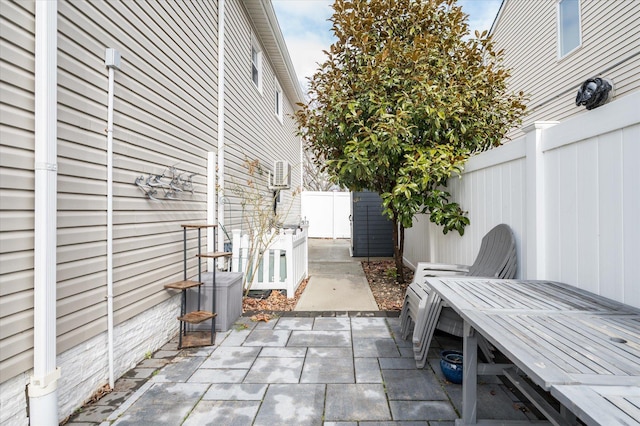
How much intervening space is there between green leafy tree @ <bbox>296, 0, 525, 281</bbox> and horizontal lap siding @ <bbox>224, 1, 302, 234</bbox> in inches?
51.6

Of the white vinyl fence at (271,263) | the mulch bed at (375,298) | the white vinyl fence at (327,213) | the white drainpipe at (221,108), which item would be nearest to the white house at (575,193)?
the mulch bed at (375,298)

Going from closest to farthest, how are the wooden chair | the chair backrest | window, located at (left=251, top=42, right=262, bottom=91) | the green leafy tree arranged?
the wooden chair → the chair backrest → the green leafy tree → window, located at (left=251, top=42, right=262, bottom=91)

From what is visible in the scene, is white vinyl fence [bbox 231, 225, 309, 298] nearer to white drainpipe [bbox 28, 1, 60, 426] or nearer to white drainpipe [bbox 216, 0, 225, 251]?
white drainpipe [bbox 216, 0, 225, 251]

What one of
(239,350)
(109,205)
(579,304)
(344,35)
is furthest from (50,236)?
(344,35)

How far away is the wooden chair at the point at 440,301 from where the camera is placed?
8.38 ft

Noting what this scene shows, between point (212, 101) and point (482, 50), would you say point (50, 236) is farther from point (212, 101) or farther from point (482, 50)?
point (482, 50)

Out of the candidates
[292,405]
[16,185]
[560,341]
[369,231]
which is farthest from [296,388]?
[369,231]

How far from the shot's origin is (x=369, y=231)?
8.31 meters

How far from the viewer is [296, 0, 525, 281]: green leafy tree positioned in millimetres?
3865

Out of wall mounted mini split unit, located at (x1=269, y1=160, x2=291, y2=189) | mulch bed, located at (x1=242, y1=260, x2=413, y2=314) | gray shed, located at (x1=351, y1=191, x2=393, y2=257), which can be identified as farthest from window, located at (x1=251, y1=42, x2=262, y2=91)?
mulch bed, located at (x1=242, y1=260, x2=413, y2=314)

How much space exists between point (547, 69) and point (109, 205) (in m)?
8.24

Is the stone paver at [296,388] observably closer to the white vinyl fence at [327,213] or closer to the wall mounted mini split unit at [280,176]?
the wall mounted mini split unit at [280,176]

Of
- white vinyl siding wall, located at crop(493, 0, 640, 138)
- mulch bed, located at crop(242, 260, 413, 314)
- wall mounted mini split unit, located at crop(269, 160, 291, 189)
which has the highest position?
white vinyl siding wall, located at crop(493, 0, 640, 138)

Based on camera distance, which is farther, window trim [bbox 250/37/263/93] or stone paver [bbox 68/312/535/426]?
window trim [bbox 250/37/263/93]
